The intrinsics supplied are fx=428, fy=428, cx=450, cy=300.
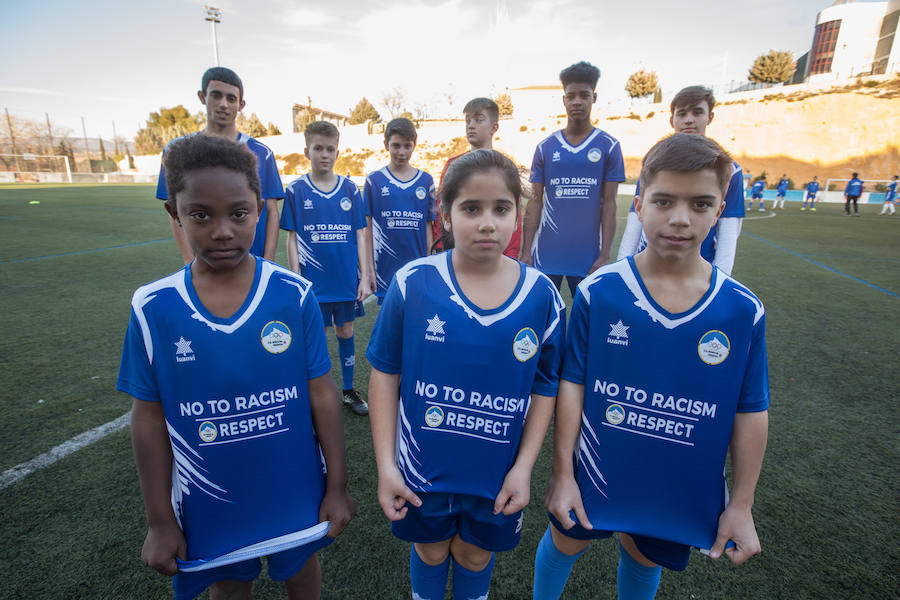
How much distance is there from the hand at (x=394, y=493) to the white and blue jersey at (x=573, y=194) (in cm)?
240

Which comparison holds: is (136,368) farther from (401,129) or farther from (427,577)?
(401,129)

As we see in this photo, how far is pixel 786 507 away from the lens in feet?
7.78

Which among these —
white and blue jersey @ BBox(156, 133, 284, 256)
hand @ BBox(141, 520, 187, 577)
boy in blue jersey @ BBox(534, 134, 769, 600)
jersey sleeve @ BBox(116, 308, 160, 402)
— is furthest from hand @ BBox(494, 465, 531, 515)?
white and blue jersey @ BBox(156, 133, 284, 256)

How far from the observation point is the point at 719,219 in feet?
8.68

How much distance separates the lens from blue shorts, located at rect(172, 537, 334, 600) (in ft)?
4.22

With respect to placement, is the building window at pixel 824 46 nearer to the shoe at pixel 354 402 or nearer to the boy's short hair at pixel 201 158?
the shoe at pixel 354 402

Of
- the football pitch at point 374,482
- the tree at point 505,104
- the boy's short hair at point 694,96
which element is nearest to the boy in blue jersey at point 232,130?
the football pitch at point 374,482

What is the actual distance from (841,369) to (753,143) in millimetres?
41326

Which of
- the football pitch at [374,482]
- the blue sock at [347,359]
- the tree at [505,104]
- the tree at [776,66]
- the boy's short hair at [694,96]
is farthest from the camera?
the tree at [505,104]

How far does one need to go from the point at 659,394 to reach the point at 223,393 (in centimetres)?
131

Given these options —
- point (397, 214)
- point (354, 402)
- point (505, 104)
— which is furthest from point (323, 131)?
point (505, 104)

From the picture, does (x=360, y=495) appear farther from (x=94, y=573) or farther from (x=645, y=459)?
(x=645, y=459)

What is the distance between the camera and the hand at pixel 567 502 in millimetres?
1384

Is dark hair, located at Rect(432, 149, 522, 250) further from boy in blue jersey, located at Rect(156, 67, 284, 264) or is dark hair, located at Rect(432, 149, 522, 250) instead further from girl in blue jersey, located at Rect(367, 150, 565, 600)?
boy in blue jersey, located at Rect(156, 67, 284, 264)
